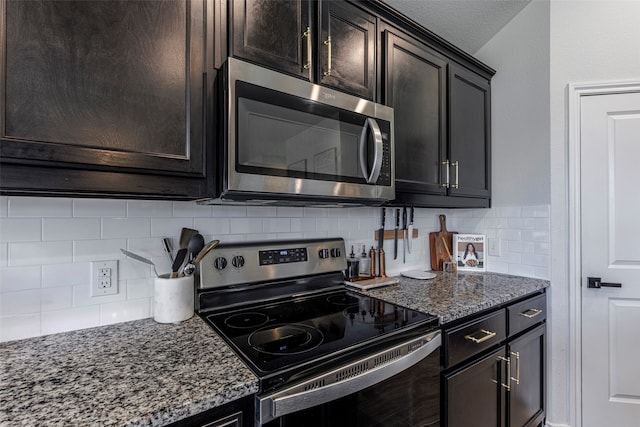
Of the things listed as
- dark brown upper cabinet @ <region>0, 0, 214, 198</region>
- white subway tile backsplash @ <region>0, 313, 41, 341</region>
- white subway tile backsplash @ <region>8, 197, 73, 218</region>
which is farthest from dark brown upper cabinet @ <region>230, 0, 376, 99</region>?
white subway tile backsplash @ <region>0, 313, 41, 341</region>

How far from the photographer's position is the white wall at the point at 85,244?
3.28 feet

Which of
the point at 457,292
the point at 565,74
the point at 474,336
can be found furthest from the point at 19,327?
the point at 565,74

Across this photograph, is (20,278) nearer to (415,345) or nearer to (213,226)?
(213,226)

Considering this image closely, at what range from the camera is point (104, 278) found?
114cm

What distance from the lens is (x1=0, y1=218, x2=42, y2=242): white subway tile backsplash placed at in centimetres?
98

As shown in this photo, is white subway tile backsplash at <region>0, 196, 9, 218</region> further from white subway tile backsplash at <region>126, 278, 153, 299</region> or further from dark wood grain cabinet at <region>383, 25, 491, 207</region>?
dark wood grain cabinet at <region>383, 25, 491, 207</region>

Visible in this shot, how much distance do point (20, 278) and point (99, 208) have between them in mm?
301

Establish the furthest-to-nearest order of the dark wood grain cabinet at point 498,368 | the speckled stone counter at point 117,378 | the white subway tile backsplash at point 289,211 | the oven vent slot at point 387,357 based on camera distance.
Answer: the white subway tile backsplash at point 289,211
the dark wood grain cabinet at point 498,368
the oven vent slot at point 387,357
the speckled stone counter at point 117,378

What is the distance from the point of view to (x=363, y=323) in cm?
119

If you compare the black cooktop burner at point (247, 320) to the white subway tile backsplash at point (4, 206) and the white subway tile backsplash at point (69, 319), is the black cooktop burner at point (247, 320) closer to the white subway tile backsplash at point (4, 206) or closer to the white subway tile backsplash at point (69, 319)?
the white subway tile backsplash at point (69, 319)

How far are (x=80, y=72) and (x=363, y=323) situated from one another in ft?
3.81

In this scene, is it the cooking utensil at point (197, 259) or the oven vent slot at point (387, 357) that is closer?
the oven vent slot at point (387, 357)

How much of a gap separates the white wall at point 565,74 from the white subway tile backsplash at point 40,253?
7.96ft

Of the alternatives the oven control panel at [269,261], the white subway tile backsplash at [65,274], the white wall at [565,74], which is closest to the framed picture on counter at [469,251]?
the white wall at [565,74]
